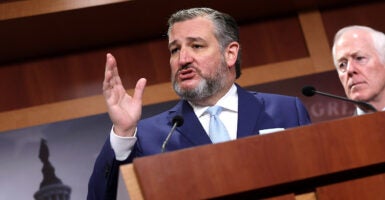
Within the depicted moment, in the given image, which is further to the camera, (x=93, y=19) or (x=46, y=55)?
(x=46, y=55)

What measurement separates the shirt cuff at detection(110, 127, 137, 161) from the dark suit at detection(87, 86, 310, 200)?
14 millimetres

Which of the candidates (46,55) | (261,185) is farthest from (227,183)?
(46,55)

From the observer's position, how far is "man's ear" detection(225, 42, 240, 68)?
240cm

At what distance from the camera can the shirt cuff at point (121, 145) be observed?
1.93 m

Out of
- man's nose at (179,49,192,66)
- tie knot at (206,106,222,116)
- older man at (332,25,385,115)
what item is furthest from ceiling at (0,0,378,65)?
tie knot at (206,106,222,116)

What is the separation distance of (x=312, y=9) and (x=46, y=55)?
1.49 m

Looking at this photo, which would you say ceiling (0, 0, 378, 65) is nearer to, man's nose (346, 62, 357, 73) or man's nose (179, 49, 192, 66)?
man's nose (346, 62, 357, 73)

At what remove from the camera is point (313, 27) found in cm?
368

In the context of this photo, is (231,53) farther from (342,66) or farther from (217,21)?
(342,66)

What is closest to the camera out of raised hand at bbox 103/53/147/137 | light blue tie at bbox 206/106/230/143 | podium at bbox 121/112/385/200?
podium at bbox 121/112/385/200

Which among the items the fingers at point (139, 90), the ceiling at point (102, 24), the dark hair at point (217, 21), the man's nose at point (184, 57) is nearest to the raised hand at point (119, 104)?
the fingers at point (139, 90)

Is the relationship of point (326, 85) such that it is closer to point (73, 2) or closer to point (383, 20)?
point (383, 20)

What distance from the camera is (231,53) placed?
2.43 meters

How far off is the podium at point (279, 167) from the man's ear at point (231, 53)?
0.98 metres
